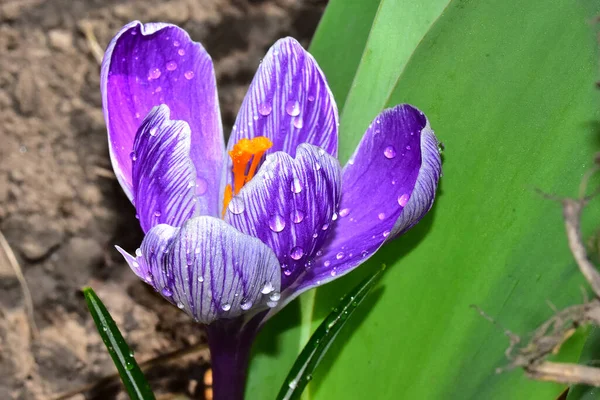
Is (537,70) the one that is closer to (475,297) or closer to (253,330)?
(475,297)

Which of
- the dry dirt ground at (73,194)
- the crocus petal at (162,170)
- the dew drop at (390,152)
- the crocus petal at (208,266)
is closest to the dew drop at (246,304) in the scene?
the crocus petal at (208,266)

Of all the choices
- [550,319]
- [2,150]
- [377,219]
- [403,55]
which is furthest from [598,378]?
[2,150]

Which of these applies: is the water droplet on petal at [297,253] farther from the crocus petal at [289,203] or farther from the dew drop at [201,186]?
the dew drop at [201,186]

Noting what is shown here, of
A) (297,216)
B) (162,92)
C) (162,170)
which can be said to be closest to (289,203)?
(297,216)

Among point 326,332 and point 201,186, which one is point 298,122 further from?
point 326,332

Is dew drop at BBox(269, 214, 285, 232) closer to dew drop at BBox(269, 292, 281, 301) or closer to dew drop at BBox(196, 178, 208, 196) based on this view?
dew drop at BBox(269, 292, 281, 301)

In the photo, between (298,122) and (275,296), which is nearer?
(275,296)
